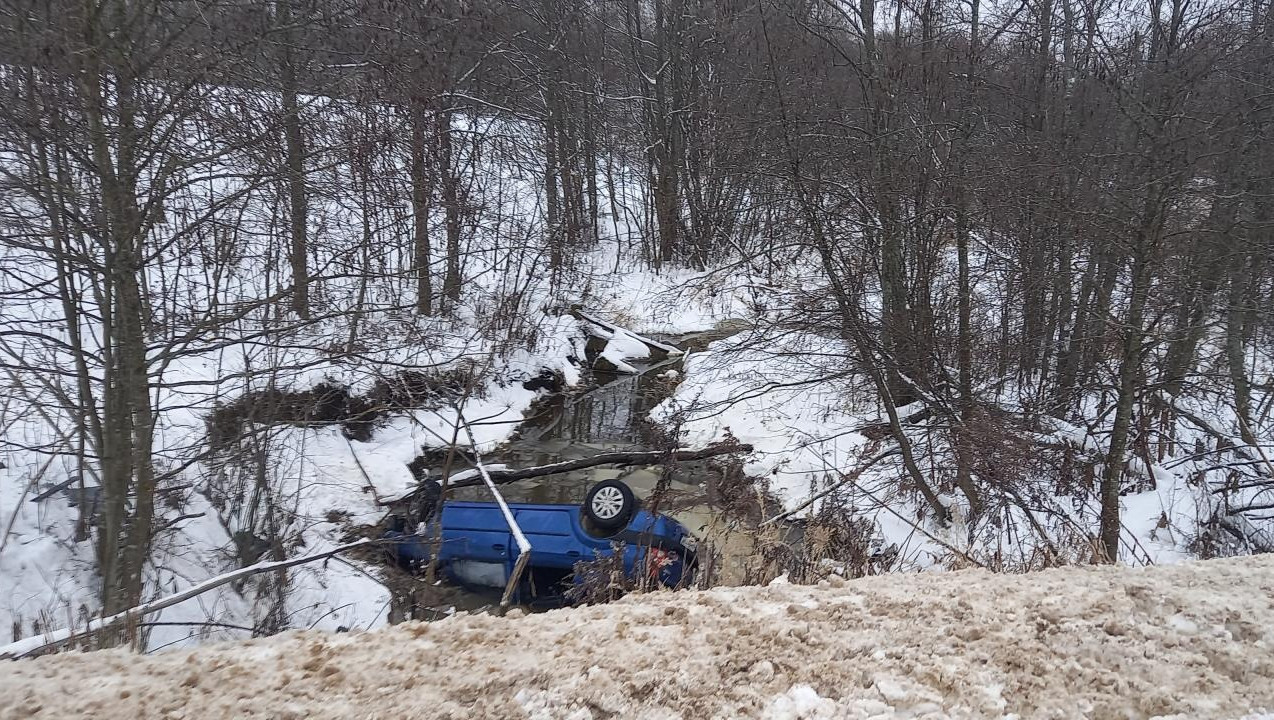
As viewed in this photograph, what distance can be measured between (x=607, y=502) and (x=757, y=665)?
18.9ft

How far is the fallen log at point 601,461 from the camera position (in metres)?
9.97

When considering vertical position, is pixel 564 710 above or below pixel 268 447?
below

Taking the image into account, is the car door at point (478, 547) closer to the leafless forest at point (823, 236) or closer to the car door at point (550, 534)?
the car door at point (550, 534)

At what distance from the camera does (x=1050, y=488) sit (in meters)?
8.02

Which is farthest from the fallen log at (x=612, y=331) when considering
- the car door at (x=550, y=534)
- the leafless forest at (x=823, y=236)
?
the car door at (x=550, y=534)

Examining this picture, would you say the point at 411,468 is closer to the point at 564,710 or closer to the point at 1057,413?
the point at 1057,413

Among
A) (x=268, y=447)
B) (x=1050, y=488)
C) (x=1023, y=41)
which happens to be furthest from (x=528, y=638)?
(x=1023, y=41)

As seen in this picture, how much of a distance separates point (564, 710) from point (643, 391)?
12514 millimetres

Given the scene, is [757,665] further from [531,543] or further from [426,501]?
[426,501]

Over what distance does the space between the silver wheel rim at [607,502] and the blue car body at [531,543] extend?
185 mm

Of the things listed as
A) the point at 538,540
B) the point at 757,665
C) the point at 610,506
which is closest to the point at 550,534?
the point at 538,540

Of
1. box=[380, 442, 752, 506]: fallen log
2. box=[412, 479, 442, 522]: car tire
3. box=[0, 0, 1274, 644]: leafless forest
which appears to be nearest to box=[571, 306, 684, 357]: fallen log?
box=[0, 0, 1274, 644]: leafless forest

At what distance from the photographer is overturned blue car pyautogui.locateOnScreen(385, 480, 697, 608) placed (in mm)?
6953

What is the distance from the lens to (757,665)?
1.86 m
